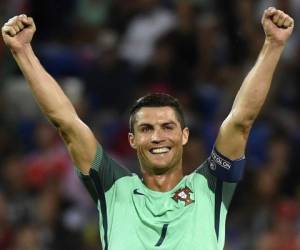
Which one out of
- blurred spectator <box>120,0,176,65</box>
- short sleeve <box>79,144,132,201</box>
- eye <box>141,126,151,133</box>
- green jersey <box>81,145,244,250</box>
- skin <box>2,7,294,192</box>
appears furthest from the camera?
blurred spectator <box>120,0,176,65</box>

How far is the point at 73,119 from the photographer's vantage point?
6.04 m

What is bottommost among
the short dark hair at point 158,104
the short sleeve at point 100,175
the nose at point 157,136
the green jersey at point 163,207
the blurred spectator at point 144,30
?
the green jersey at point 163,207

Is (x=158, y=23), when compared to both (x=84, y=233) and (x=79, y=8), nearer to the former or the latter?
(x=79, y=8)

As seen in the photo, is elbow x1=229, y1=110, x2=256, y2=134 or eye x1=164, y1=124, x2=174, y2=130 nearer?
elbow x1=229, y1=110, x2=256, y2=134

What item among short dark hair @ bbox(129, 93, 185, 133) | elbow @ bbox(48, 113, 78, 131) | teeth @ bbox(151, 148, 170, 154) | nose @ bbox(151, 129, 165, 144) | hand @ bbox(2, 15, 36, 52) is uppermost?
hand @ bbox(2, 15, 36, 52)

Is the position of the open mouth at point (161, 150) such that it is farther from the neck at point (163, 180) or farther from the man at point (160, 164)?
the neck at point (163, 180)

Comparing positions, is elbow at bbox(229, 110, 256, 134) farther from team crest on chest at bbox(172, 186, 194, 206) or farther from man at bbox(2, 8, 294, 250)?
team crest on chest at bbox(172, 186, 194, 206)

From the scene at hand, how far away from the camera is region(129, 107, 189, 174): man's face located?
6.10m

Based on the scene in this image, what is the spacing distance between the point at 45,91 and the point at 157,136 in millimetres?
695

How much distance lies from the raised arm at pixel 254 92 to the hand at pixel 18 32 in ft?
4.08

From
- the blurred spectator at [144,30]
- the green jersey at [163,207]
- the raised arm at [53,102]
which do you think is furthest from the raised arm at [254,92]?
the blurred spectator at [144,30]

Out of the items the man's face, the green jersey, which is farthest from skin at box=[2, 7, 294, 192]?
the green jersey

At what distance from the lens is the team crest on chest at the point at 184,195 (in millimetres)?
6066

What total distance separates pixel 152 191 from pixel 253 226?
3.31 m
